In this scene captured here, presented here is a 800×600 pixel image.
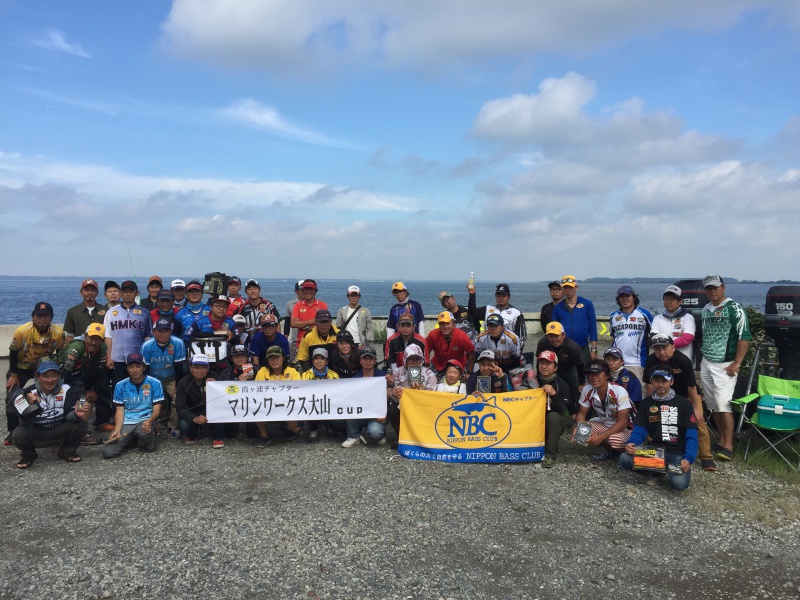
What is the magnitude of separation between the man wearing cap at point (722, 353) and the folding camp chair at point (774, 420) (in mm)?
172

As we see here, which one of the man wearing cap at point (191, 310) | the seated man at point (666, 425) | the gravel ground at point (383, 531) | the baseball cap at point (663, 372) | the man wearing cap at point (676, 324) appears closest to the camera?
the gravel ground at point (383, 531)

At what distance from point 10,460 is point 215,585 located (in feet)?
13.7

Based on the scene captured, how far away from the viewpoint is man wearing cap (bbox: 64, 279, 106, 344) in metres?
7.84

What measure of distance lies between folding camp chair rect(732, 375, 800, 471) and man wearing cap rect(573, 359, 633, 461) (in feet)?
4.28

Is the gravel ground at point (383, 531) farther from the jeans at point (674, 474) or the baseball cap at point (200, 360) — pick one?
the baseball cap at point (200, 360)

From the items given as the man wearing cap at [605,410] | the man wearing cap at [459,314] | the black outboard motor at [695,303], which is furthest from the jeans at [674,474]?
the man wearing cap at [459,314]

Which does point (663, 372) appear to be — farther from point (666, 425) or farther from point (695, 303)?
point (695, 303)

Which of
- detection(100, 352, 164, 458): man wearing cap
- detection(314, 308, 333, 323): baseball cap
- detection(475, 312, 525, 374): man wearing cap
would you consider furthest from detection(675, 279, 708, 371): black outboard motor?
detection(100, 352, 164, 458): man wearing cap

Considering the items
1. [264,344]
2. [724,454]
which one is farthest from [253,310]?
[724,454]

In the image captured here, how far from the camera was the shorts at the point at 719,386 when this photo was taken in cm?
658

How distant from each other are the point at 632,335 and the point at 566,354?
0.94 metres

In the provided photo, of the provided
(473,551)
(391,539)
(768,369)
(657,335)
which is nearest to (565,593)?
(473,551)

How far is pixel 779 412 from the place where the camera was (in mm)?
6109

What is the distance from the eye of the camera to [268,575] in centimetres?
405
